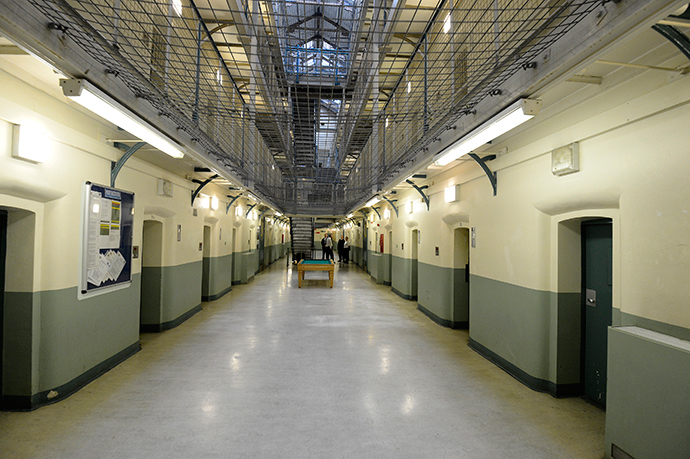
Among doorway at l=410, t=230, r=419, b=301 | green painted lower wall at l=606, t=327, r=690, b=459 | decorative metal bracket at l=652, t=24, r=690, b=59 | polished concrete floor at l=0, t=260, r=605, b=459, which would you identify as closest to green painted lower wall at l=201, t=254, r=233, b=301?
polished concrete floor at l=0, t=260, r=605, b=459

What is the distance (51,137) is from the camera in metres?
3.34

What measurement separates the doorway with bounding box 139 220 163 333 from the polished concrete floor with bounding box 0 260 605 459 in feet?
1.39

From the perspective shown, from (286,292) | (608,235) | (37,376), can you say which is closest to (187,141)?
(37,376)

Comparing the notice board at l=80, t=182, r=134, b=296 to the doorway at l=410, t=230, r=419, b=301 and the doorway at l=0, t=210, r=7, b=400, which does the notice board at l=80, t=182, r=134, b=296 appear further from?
the doorway at l=410, t=230, r=419, b=301

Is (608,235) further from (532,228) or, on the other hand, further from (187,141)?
(187,141)

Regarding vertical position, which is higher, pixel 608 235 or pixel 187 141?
pixel 187 141

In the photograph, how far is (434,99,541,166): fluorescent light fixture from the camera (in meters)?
2.36

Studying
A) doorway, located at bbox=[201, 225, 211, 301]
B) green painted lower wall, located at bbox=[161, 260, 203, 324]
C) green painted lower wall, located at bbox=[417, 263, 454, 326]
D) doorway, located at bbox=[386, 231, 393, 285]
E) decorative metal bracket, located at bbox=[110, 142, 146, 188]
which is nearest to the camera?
decorative metal bracket, located at bbox=[110, 142, 146, 188]

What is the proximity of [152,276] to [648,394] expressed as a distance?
258 inches

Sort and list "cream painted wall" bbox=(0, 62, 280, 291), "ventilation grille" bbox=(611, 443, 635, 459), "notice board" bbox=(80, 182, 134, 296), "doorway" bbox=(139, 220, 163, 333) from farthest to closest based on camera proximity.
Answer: "doorway" bbox=(139, 220, 163, 333) < "notice board" bbox=(80, 182, 134, 296) < "cream painted wall" bbox=(0, 62, 280, 291) < "ventilation grille" bbox=(611, 443, 635, 459)

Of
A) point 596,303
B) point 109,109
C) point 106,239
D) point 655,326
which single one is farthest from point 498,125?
point 106,239

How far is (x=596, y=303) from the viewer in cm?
362

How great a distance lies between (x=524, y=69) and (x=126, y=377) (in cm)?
509

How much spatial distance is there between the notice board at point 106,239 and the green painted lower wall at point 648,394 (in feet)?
16.8
